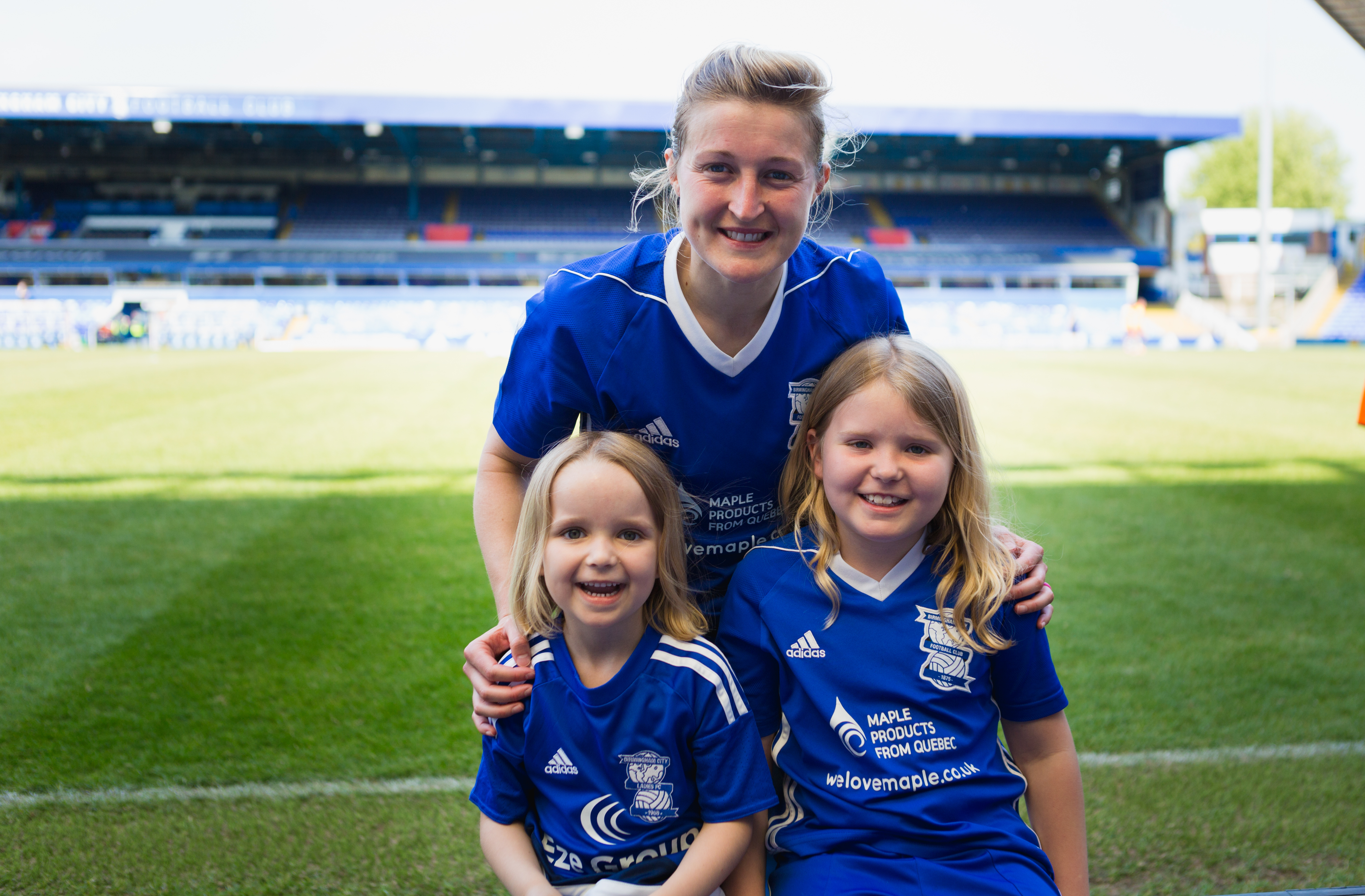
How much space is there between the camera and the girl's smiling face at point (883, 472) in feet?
5.61

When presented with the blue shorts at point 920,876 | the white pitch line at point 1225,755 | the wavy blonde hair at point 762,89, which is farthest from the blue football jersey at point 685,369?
the white pitch line at point 1225,755

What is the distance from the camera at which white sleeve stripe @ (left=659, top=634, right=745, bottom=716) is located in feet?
5.52

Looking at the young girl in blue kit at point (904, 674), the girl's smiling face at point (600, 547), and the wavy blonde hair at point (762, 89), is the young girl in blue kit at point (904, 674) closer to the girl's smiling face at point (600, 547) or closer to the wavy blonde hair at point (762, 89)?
the girl's smiling face at point (600, 547)

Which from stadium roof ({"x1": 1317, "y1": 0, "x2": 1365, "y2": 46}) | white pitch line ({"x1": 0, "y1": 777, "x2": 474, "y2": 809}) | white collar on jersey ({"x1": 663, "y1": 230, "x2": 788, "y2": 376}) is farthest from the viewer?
stadium roof ({"x1": 1317, "y1": 0, "x2": 1365, "y2": 46})

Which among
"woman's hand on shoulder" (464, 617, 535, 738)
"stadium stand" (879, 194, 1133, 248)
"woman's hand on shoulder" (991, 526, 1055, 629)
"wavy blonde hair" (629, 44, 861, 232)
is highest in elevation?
"stadium stand" (879, 194, 1133, 248)

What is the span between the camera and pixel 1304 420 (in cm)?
1097

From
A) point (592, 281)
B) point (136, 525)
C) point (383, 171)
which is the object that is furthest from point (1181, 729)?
point (383, 171)

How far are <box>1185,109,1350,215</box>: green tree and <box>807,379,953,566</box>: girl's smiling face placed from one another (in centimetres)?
6347

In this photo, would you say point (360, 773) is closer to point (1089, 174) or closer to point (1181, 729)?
point (1181, 729)

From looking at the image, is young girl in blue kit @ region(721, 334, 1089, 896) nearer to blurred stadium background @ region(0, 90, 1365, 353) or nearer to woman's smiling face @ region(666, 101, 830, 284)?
woman's smiling face @ region(666, 101, 830, 284)

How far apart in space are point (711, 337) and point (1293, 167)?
67437 millimetres

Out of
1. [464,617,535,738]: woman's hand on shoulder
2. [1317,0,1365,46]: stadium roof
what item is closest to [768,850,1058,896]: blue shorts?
[464,617,535,738]: woman's hand on shoulder

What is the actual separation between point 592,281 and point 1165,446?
354 inches

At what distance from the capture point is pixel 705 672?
1671mm
